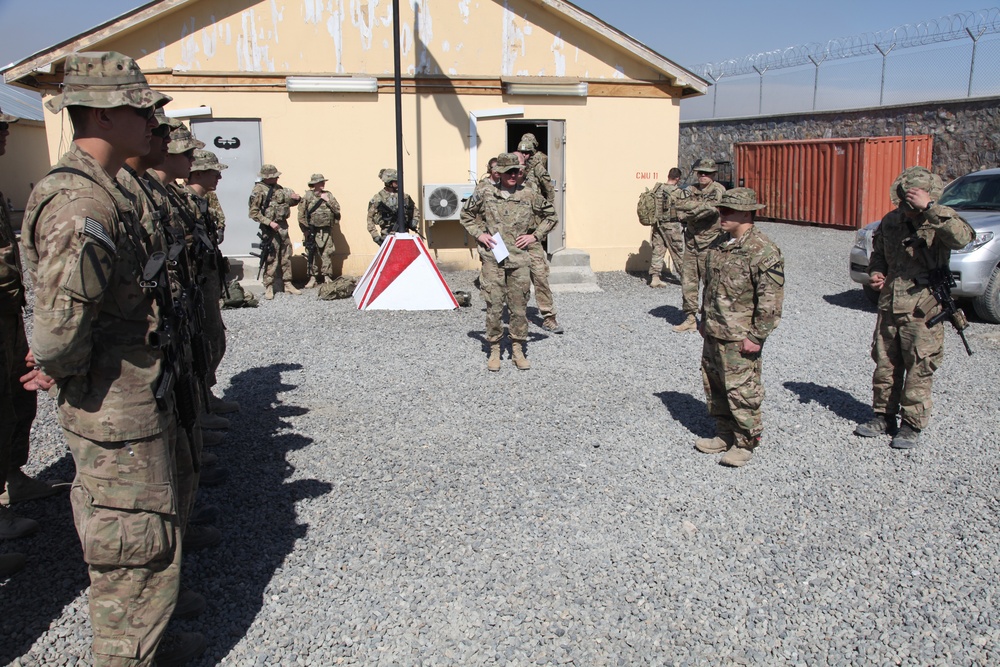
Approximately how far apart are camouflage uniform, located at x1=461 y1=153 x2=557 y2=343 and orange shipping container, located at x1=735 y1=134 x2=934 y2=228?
1420 cm

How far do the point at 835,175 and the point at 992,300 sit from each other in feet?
36.1

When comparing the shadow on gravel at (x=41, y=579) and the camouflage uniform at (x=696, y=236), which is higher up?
the camouflage uniform at (x=696, y=236)

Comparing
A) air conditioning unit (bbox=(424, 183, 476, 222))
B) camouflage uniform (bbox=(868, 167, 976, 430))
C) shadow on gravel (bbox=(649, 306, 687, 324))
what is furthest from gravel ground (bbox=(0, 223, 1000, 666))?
air conditioning unit (bbox=(424, 183, 476, 222))

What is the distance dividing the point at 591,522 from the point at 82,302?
279 cm

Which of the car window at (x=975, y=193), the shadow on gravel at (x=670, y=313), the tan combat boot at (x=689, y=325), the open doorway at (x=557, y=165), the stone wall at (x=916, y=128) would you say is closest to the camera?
the tan combat boot at (x=689, y=325)

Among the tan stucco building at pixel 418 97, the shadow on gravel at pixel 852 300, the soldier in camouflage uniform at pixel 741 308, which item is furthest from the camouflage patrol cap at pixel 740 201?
the tan stucco building at pixel 418 97

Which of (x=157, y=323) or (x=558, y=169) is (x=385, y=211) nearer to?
(x=558, y=169)

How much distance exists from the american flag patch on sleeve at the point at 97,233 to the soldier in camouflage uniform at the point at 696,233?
688 centimetres

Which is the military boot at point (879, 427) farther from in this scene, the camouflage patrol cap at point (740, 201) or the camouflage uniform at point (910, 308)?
the camouflage patrol cap at point (740, 201)

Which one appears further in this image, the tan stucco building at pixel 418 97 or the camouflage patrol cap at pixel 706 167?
the tan stucco building at pixel 418 97

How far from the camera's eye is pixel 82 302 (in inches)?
92.7

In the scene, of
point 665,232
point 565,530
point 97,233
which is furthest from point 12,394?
point 665,232

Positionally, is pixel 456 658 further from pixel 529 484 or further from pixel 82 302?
pixel 82 302

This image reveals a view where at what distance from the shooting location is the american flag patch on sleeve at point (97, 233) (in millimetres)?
2363
